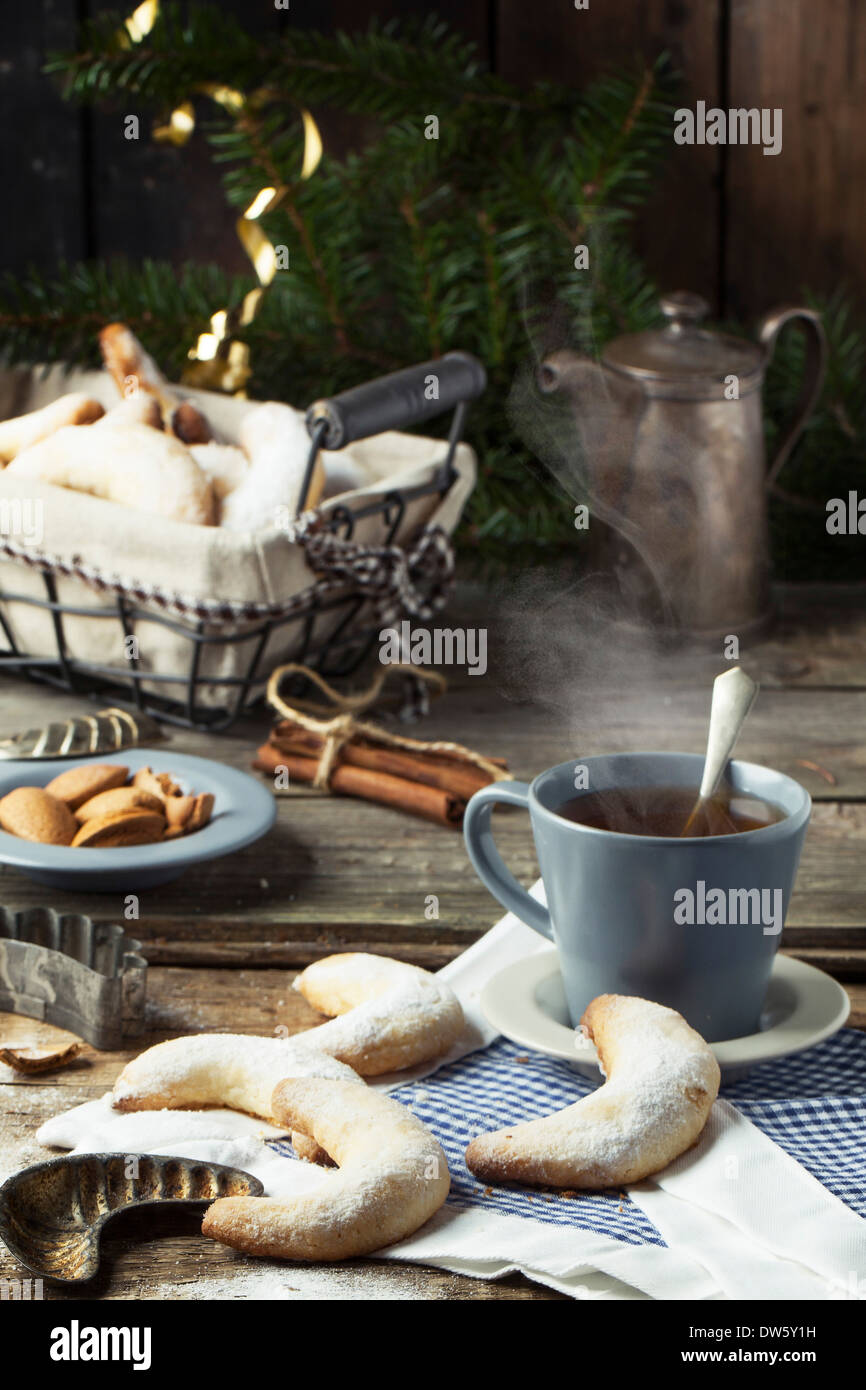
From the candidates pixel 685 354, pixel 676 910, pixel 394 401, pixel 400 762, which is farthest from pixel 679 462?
pixel 676 910

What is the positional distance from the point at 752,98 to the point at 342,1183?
1.24 meters

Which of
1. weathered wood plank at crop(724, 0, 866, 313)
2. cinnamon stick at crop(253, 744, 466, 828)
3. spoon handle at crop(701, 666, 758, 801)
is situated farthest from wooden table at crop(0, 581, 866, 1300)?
weathered wood plank at crop(724, 0, 866, 313)

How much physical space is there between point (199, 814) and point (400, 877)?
114 millimetres

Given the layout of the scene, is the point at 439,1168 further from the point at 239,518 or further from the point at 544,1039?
the point at 239,518

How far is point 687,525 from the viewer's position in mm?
1111

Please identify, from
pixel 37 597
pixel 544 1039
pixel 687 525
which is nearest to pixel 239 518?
pixel 37 597

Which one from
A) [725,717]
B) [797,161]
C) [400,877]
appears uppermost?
[797,161]

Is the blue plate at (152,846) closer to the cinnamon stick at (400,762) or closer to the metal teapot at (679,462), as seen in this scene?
the cinnamon stick at (400,762)

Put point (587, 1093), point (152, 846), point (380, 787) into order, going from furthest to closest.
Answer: point (380, 787), point (152, 846), point (587, 1093)

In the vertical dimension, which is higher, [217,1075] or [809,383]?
[809,383]

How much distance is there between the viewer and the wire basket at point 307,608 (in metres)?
0.94

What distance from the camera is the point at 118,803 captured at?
765 millimetres

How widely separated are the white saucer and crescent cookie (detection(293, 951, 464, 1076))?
0.02 metres

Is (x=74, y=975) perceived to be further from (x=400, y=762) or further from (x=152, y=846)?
(x=400, y=762)
